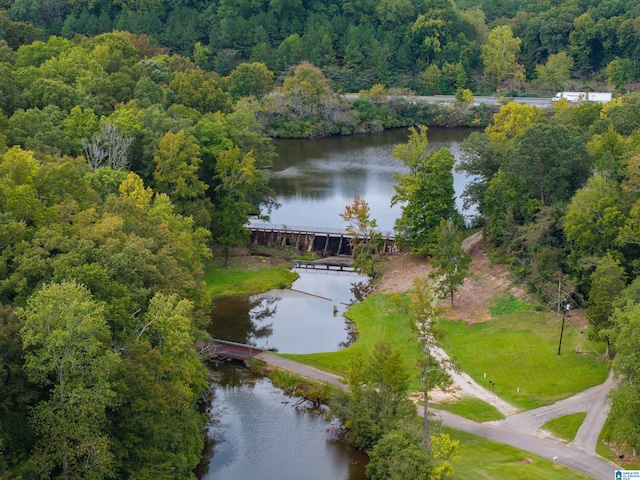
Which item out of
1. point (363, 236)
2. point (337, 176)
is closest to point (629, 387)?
point (363, 236)

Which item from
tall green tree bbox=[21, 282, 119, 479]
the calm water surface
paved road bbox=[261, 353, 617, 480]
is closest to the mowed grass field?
paved road bbox=[261, 353, 617, 480]

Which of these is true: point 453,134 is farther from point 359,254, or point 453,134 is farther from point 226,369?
point 226,369

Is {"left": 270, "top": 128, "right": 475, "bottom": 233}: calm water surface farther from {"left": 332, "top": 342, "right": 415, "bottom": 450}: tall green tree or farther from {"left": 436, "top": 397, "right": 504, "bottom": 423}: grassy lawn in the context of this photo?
{"left": 332, "top": 342, "right": 415, "bottom": 450}: tall green tree

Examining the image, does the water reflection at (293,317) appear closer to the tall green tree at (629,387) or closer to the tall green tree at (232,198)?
the tall green tree at (232,198)

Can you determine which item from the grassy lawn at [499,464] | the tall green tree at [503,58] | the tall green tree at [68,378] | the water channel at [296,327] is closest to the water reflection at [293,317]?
the water channel at [296,327]

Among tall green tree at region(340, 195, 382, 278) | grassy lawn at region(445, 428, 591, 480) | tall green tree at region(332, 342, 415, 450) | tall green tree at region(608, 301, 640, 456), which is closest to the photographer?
grassy lawn at region(445, 428, 591, 480)

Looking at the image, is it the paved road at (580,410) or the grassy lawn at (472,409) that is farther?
the grassy lawn at (472,409)

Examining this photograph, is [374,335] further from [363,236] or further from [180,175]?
[180,175]

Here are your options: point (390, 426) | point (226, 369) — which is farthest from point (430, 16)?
point (390, 426)
